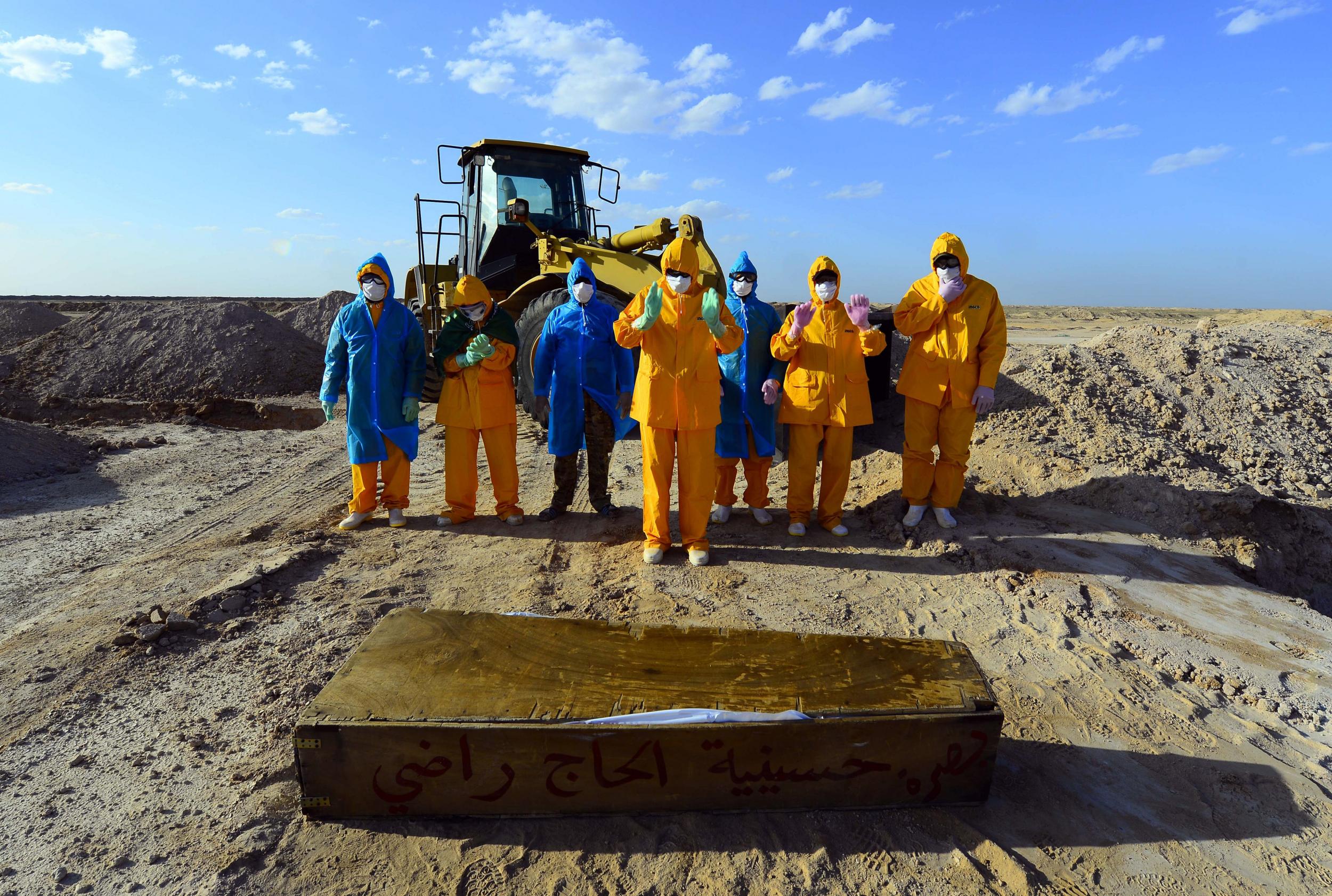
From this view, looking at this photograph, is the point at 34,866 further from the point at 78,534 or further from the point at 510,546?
the point at 78,534

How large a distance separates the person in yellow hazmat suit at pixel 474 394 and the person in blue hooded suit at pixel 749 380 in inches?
58.1

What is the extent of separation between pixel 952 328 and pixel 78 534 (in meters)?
6.06

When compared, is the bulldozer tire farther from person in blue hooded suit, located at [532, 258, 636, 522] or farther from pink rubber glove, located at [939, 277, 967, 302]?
pink rubber glove, located at [939, 277, 967, 302]

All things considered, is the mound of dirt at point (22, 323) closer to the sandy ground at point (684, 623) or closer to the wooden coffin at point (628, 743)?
the sandy ground at point (684, 623)

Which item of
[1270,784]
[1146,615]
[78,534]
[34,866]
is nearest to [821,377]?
[1146,615]

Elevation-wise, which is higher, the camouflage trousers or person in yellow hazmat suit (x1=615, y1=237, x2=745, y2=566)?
person in yellow hazmat suit (x1=615, y1=237, x2=745, y2=566)

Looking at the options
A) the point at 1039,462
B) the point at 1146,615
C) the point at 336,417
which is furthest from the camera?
the point at 336,417

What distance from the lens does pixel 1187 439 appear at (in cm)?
603

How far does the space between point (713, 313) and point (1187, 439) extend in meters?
4.62

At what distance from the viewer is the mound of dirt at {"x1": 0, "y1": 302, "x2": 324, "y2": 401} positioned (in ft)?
38.3

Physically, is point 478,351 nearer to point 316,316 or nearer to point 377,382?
point 377,382

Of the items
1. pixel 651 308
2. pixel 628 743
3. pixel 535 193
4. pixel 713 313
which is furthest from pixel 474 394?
pixel 535 193

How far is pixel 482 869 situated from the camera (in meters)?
2.07

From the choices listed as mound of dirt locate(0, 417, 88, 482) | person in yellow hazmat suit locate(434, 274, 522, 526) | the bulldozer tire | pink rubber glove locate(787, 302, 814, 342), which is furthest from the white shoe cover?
mound of dirt locate(0, 417, 88, 482)
